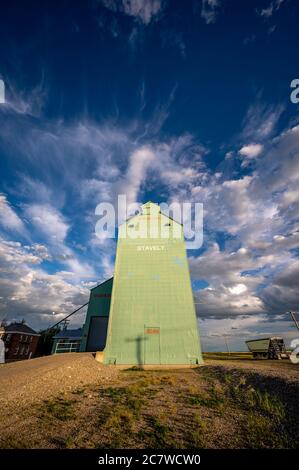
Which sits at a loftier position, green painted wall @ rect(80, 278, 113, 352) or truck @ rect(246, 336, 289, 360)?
green painted wall @ rect(80, 278, 113, 352)

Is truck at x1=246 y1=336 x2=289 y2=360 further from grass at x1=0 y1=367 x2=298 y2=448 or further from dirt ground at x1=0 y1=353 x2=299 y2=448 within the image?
grass at x1=0 y1=367 x2=298 y2=448

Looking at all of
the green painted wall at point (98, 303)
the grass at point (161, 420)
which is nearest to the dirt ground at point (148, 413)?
the grass at point (161, 420)

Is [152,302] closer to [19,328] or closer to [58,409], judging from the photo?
[58,409]

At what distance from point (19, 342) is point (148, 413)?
2035 inches

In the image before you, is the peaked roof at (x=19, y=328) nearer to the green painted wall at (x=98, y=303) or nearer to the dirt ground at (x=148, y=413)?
the green painted wall at (x=98, y=303)

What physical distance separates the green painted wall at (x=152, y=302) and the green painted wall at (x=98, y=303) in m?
5.64

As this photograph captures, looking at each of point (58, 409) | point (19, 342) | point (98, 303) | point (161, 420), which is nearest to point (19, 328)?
point (19, 342)

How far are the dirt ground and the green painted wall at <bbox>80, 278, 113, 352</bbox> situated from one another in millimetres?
13628

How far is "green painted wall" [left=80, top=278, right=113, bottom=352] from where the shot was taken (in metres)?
25.0

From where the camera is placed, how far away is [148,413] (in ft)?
23.1

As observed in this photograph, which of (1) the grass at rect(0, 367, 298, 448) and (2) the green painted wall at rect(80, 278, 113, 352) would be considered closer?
(1) the grass at rect(0, 367, 298, 448)

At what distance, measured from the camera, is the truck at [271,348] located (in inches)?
1186

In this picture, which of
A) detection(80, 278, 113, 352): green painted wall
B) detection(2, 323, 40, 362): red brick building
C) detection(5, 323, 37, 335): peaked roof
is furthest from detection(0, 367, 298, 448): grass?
detection(5, 323, 37, 335): peaked roof

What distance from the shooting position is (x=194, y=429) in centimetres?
577
